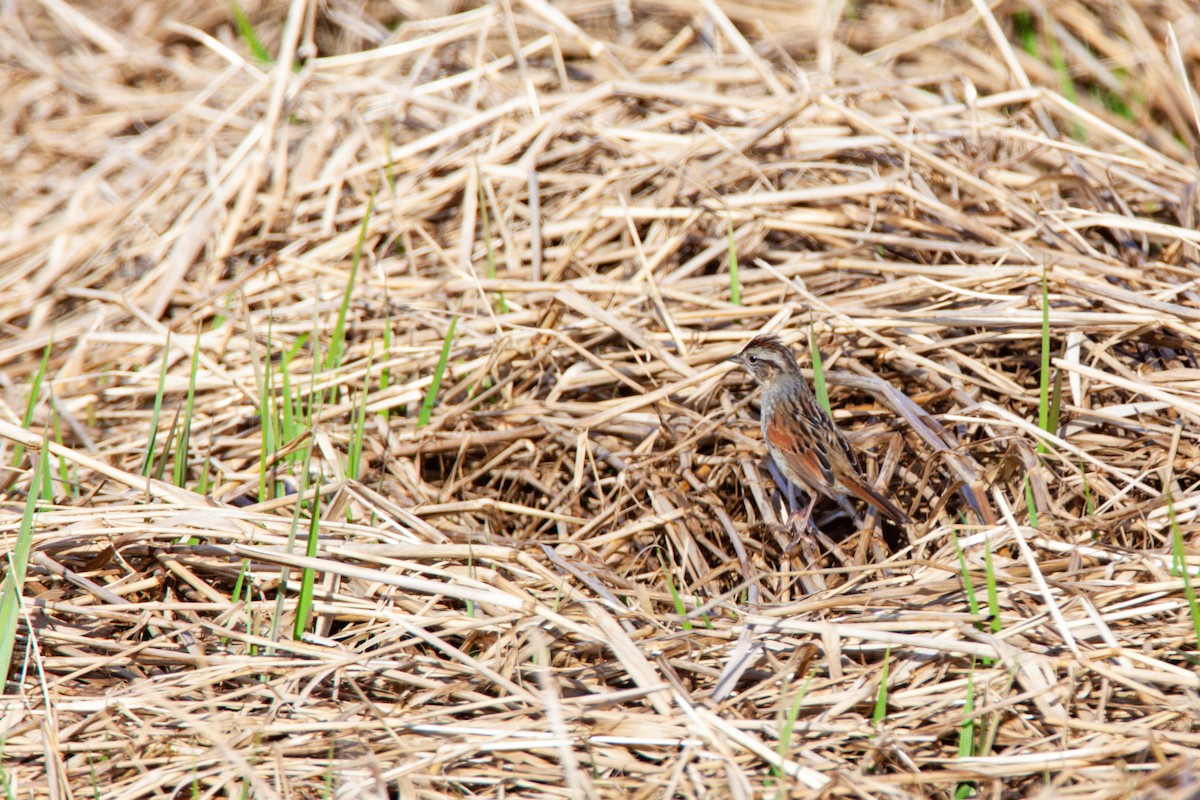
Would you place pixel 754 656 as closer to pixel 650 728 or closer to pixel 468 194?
pixel 650 728

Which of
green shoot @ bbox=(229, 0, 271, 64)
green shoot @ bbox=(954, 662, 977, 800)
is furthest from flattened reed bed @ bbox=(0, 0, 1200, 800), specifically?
green shoot @ bbox=(229, 0, 271, 64)

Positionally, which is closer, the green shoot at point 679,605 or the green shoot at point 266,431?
the green shoot at point 679,605

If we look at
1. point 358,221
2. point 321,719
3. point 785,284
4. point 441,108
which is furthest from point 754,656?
point 441,108

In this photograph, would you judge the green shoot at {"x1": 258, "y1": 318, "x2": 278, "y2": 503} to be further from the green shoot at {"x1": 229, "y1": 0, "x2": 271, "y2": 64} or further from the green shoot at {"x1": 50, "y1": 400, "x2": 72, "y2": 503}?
the green shoot at {"x1": 229, "y1": 0, "x2": 271, "y2": 64}

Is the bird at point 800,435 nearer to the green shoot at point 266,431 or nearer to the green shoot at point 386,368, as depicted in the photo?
the green shoot at point 386,368

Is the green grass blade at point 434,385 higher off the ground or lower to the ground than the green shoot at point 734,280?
lower

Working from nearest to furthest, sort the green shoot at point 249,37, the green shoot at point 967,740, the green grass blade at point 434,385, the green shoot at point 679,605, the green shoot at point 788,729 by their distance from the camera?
the green shoot at point 788,729, the green shoot at point 967,740, the green shoot at point 679,605, the green grass blade at point 434,385, the green shoot at point 249,37

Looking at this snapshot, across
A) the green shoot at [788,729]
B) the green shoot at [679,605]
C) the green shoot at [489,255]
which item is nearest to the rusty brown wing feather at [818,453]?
the green shoot at [679,605]
